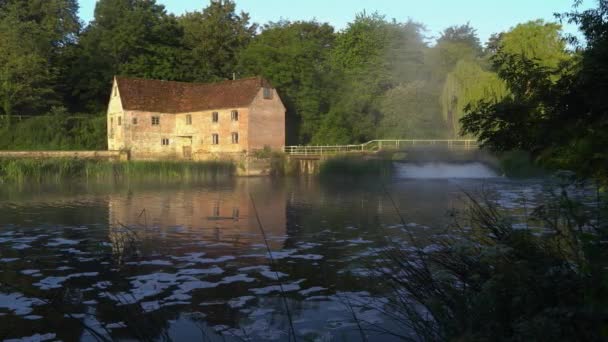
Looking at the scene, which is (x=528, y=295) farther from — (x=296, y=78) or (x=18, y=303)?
(x=296, y=78)

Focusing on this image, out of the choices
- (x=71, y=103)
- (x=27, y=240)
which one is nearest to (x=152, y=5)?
(x=71, y=103)

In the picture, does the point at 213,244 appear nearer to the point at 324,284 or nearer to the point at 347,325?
the point at 324,284

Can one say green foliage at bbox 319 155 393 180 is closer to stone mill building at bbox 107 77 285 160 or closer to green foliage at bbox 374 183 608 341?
stone mill building at bbox 107 77 285 160

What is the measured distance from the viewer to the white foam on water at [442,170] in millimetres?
37428

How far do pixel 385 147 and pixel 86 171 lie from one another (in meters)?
26.7

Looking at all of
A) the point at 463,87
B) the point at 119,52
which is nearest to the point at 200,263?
the point at 463,87

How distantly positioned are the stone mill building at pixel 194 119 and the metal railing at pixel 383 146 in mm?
3362

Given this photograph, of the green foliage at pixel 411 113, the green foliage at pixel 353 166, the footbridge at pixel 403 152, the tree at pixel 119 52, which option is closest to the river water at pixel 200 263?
the green foliage at pixel 353 166

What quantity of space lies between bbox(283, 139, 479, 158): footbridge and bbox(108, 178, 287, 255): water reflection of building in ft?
61.4

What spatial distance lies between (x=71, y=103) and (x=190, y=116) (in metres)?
18.3

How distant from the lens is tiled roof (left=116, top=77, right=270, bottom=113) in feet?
165

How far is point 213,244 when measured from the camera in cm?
1345

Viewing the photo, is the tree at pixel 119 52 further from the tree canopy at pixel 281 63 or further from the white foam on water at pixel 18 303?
the white foam on water at pixel 18 303

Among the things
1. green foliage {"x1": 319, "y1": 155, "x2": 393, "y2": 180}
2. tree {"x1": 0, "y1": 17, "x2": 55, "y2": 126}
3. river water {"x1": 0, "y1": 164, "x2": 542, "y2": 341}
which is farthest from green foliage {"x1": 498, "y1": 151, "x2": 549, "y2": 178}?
tree {"x1": 0, "y1": 17, "x2": 55, "y2": 126}
